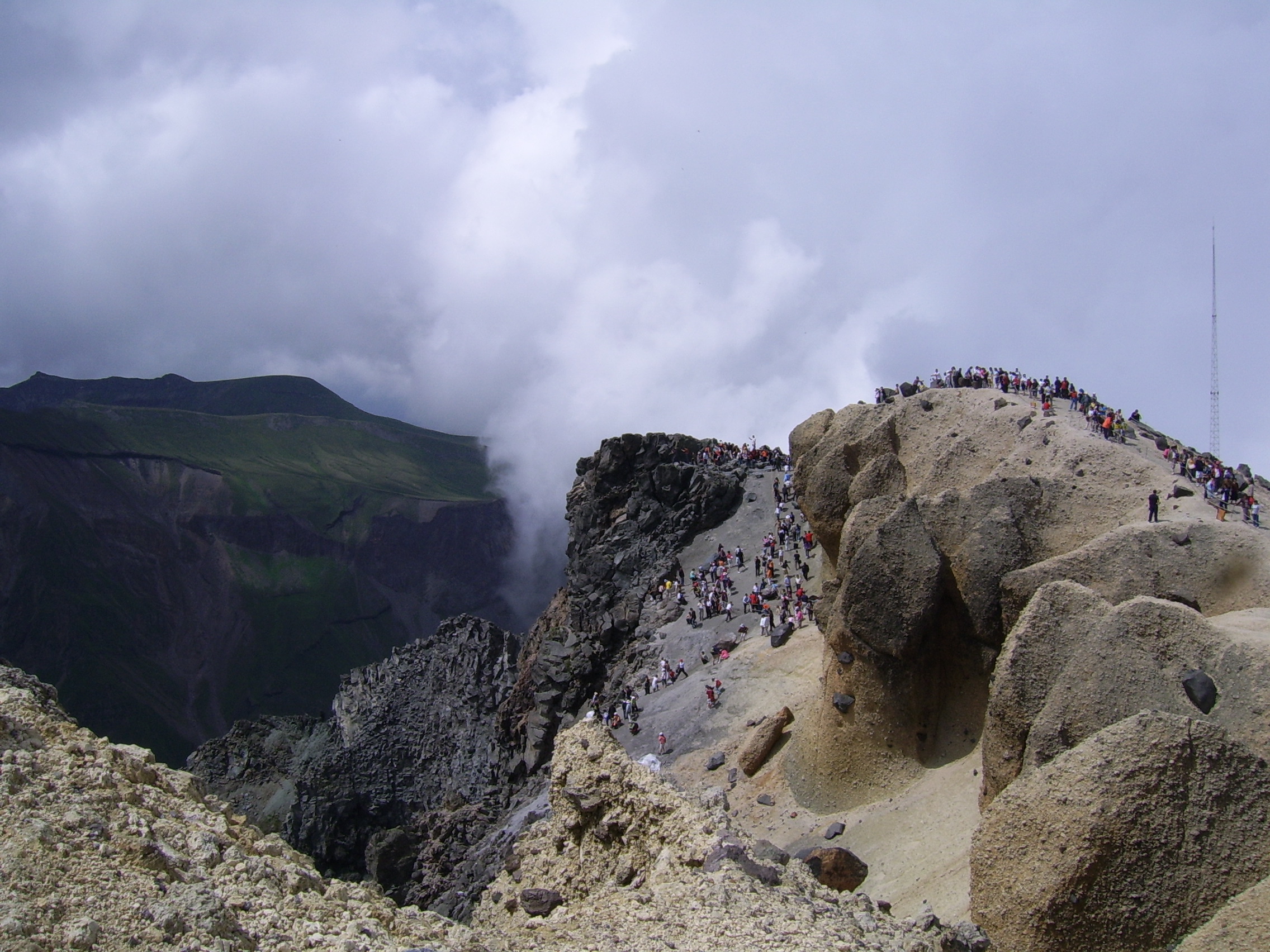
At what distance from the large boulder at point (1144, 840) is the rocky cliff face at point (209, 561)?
9409 centimetres

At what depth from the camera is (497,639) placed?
6019 cm

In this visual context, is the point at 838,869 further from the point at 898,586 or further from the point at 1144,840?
the point at 1144,840

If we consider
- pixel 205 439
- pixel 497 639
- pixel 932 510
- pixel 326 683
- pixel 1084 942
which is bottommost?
pixel 1084 942

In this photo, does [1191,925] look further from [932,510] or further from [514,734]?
[514,734]

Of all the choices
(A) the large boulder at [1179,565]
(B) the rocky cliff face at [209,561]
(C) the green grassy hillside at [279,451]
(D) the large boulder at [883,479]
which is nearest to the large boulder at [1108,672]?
(A) the large boulder at [1179,565]

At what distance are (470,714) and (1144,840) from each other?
4936cm

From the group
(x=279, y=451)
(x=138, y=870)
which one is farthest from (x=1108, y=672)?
(x=279, y=451)

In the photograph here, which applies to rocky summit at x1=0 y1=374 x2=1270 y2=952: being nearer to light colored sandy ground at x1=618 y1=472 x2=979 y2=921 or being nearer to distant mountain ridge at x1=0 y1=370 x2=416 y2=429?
light colored sandy ground at x1=618 y1=472 x2=979 y2=921

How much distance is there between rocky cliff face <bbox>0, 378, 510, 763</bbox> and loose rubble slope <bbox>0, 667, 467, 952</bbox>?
3592 inches

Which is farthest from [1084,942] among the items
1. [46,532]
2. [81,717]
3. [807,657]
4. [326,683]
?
[46,532]

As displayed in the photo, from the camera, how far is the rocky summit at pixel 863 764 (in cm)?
879

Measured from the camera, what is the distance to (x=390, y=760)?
58.3m

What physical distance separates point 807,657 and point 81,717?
80.6 meters

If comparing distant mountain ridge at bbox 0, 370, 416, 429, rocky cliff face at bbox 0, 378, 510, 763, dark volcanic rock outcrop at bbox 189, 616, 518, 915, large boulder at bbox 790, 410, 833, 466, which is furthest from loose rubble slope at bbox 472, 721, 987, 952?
distant mountain ridge at bbox 0, 370, 416, 429
